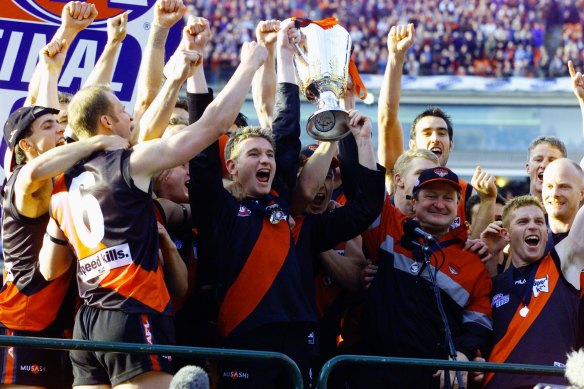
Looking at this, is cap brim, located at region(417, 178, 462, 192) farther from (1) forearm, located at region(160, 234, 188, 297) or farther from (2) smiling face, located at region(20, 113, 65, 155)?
(2) smiling face, located at region(20, 113, 65, 155)

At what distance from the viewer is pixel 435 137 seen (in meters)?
6.14

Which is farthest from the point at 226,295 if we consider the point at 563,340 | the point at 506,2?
the point at 506,2

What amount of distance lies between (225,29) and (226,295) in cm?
2121

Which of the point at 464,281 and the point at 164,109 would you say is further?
the point at 464,281

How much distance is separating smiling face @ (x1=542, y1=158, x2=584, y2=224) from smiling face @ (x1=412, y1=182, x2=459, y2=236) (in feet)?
2.06

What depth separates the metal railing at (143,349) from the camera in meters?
3.67

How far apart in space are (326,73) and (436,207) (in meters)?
0.81

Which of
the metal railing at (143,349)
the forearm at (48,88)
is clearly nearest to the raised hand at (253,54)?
the forearm at (48,88)

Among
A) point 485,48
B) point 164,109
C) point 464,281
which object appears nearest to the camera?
point 164,109

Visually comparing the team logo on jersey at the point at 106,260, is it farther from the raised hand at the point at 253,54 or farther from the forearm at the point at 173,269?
the raised hand at the point at 253,54

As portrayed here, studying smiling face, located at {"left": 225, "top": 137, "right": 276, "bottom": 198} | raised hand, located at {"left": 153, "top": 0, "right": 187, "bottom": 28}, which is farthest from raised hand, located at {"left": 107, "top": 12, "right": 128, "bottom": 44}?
smiling face, located at {"left": 225, "top": 137, "right": 276, "bottom": 198}

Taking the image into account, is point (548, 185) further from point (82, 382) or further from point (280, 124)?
point (82, 382)

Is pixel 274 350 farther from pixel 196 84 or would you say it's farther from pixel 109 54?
pixel 109 54

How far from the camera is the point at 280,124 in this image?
16.0ft
